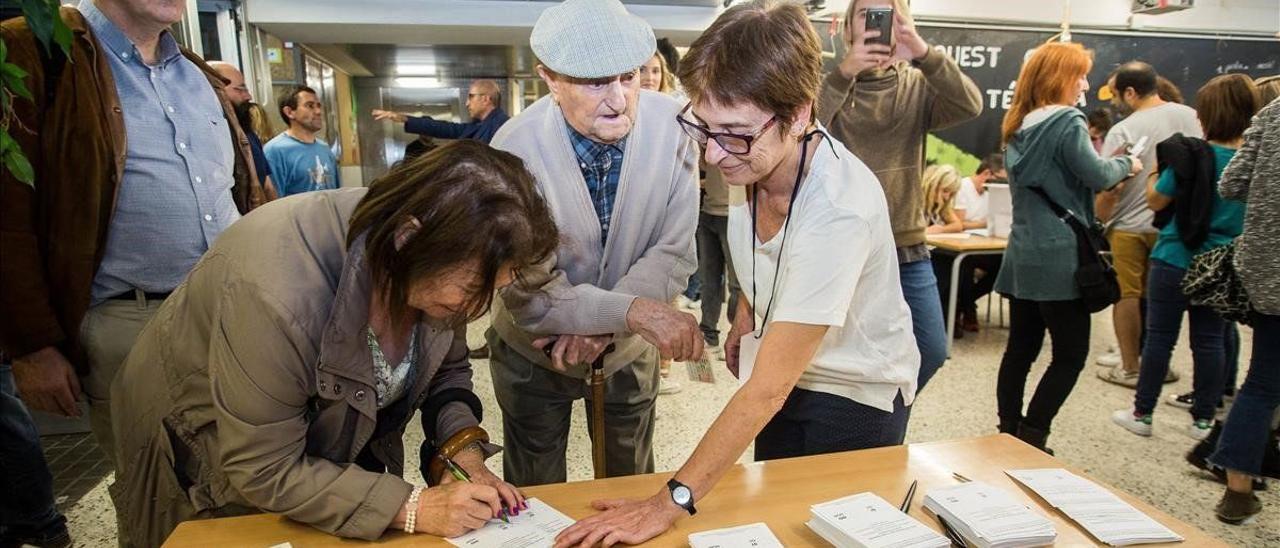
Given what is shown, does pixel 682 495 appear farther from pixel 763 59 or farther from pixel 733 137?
pixel 763 59

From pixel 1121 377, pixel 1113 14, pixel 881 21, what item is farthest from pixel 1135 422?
pixel 1113 14

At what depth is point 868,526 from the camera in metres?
1.06

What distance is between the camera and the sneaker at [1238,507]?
A: 231cm

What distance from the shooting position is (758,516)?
3.76 feet

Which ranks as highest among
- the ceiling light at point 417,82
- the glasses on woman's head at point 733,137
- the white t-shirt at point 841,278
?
the ceiling light at point 417,82

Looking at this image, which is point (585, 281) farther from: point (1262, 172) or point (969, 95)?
point (1262, 172)

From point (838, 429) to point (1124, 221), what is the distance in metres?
3.11

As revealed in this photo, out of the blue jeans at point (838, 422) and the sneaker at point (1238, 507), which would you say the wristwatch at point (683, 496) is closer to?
the blue jeans at point (838, 422)

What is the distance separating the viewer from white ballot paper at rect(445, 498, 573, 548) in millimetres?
1065

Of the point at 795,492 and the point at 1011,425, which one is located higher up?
the point at 795,492

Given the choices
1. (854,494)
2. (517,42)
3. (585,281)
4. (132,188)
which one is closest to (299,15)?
(517,42)

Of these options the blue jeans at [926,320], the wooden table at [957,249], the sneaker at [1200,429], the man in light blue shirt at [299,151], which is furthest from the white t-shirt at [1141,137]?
the man in light blue shirt at [299,151]

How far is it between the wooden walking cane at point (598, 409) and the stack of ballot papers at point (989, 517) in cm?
69

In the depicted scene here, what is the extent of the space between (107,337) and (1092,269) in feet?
8.87
